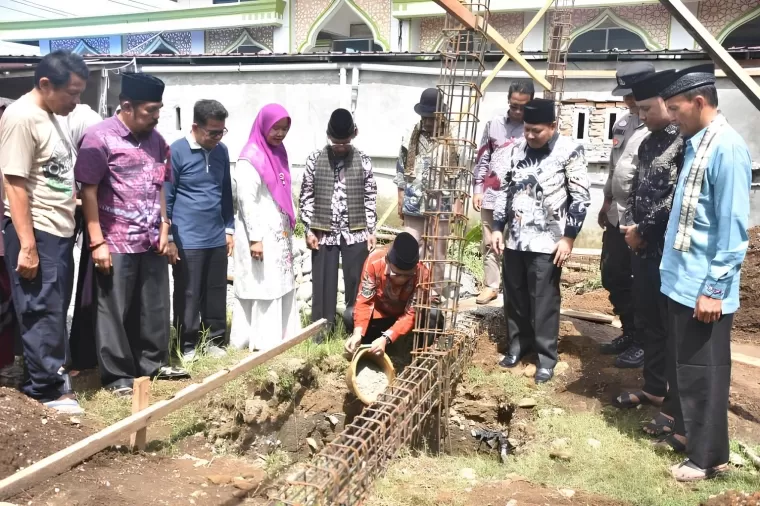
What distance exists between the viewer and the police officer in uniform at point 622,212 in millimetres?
4602

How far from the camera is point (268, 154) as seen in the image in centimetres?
508

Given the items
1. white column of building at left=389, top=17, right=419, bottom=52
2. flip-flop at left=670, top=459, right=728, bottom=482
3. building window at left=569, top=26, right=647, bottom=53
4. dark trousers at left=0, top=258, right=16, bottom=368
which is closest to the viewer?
flip-flop at left=670, top=459, right=728, bottom=482

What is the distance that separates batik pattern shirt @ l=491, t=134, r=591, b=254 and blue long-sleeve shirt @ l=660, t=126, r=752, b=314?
1070mm

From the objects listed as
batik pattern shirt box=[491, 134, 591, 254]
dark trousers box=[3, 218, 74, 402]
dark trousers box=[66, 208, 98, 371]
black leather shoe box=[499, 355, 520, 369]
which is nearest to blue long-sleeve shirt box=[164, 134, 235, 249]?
dark trousers box=[66, 208, 98, 371]

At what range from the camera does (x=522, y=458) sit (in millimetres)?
→ 3885

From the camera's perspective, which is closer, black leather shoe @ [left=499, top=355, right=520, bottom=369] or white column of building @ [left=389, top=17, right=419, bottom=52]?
black leather shoe @ [left=499, top=355, right=520, bottom=369]

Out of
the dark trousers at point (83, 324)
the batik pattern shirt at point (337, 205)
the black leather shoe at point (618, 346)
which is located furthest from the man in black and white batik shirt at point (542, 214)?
the dark trousers at point (83, 324)

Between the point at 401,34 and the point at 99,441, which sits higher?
the point at 401,34

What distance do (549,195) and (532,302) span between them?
0.77m

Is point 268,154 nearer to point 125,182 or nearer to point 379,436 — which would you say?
point 125,182

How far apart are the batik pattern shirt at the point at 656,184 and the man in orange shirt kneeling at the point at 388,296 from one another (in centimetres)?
139

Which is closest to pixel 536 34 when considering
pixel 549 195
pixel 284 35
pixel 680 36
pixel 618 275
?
pixel 680 36

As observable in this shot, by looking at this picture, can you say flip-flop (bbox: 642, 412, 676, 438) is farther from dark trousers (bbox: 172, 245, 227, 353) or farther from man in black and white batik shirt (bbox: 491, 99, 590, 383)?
dark trousers (bbox: 172, 245, 227, 353)

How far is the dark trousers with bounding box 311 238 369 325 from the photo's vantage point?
5.31m
